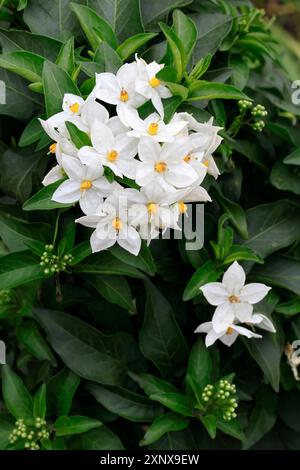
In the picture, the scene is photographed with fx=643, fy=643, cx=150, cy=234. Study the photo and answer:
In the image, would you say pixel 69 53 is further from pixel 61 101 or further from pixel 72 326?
pixel 72 326

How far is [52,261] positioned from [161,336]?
1.13ft

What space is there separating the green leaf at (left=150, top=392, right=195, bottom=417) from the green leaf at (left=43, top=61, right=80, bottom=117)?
2.09ft

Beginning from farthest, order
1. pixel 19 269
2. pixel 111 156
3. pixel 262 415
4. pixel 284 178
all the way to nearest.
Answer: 1. pixel 262 415
2. pixel 284 178
3. pixel 19 269
4. pixel 111 156

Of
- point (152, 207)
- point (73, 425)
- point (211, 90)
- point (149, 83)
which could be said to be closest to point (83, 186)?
point (152, 207)

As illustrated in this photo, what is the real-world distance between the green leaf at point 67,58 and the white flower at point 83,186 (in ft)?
0.73

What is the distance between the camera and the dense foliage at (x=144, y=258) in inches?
51.5

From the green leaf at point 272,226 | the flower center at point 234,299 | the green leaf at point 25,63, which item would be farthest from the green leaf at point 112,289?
the green leaf at point 25,63

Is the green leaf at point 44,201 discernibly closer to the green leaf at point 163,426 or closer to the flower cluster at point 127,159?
the flower cluster at point 127,159

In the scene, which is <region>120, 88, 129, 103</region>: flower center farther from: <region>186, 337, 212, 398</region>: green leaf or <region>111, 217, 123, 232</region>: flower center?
<region>186, 337, 212, 398</region>: green leaf

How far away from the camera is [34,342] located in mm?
1440

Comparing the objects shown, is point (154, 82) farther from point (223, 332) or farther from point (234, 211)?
point (223, 332)

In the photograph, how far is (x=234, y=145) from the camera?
58.2 inches

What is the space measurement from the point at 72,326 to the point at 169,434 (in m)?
0.34
